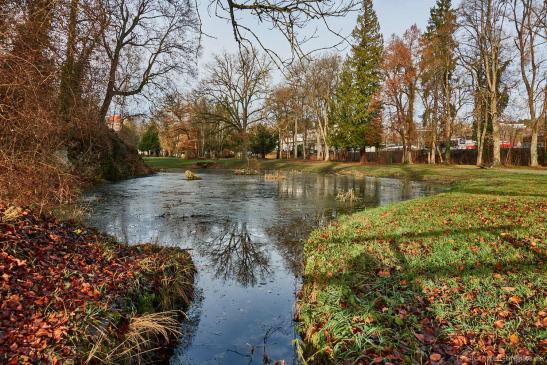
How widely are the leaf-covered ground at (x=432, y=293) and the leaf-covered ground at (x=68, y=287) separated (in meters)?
2.12

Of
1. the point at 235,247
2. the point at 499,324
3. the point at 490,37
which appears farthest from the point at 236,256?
the point at 490,37

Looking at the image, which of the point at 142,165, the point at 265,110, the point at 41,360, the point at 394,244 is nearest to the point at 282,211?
the point at 394,244

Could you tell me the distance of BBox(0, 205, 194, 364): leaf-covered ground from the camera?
3.33m

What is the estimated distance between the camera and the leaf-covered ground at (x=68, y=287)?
3.33 metres

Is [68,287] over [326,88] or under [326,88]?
under

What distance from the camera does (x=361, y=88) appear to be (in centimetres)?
4297

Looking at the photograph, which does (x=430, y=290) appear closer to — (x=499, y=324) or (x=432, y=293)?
(x=432, y=293)

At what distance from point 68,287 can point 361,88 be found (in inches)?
1672

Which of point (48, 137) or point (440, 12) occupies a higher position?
point (440, 12)

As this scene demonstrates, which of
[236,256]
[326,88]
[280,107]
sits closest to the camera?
[236,256]

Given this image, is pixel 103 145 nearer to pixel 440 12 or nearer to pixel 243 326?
pixel 243 326

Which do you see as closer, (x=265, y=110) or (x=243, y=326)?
(x=243, y=326)

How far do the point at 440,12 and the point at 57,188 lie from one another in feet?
141

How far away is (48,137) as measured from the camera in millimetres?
6543
